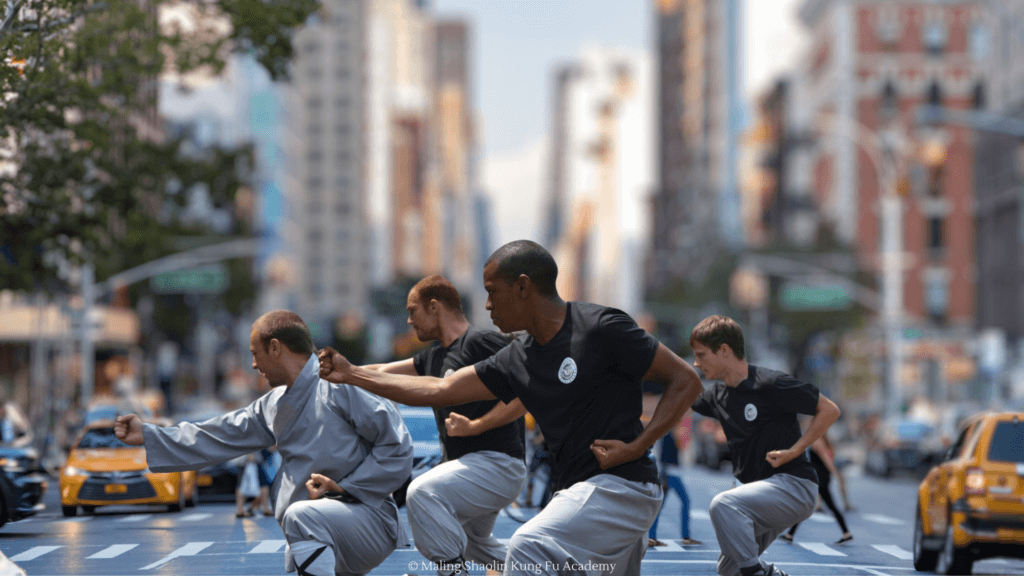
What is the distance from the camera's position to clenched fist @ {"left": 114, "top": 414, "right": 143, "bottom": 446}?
756 cm

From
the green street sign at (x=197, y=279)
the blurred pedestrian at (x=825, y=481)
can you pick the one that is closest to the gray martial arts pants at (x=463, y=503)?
the blurred pedestrian at (x=825, y=481)

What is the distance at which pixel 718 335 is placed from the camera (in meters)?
9.62

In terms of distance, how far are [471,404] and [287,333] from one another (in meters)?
1.76

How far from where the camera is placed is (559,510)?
6562mm

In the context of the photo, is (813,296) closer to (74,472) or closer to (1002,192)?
(1002,192)

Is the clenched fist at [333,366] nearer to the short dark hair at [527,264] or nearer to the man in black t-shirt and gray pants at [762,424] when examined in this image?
the short dark hair at [527,264]

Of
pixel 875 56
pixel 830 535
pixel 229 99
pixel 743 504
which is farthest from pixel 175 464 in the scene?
pixel 229 99

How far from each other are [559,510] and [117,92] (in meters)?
20.3

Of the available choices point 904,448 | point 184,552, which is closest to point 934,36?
point 904,448

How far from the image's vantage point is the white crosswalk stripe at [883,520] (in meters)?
20.5

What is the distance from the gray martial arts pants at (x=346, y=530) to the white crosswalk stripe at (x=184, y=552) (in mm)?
5694

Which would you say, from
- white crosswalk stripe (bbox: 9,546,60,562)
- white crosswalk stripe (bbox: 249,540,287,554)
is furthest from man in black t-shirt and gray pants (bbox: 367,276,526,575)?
white crosswalk stripe (bbox: 9,546,60,562)

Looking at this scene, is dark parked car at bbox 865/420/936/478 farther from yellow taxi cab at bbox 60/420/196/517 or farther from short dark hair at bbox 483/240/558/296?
short dark hair at bbox 483/240/558/296

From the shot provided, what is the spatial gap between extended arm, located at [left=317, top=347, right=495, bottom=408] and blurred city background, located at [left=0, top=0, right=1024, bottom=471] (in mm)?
8502
